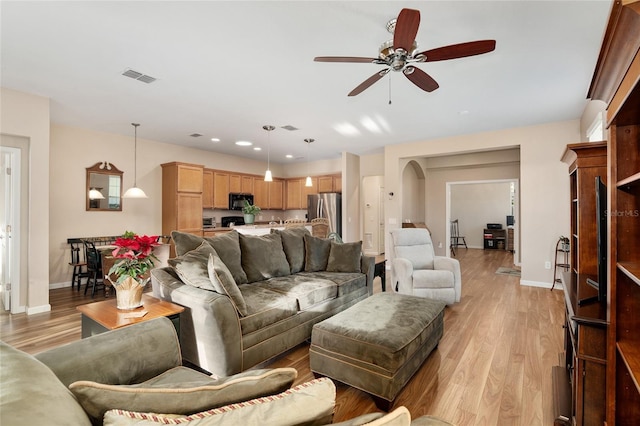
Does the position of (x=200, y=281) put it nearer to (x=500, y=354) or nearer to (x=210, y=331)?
(x=210, y=331)

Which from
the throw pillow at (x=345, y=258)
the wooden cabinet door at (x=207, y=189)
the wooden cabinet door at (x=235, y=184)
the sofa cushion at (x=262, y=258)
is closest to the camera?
the sofa cushion at (x=262, y=258)

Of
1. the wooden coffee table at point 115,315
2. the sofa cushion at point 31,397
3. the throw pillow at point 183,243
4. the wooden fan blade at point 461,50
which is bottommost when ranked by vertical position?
the wooden coffee table at point 115,315

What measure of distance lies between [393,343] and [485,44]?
81.6 inches

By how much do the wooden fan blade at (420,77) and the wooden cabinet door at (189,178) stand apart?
4.85 m

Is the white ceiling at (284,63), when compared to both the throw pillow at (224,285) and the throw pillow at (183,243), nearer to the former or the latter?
the throw pillow at (183,243)

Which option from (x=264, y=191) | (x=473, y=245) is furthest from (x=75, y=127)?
(x=473, y=245)

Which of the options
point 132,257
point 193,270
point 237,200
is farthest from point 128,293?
point 237,200

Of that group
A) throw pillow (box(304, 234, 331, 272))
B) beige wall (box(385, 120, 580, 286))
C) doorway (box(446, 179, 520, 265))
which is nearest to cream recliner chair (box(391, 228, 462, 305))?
throw pillow (box(304, 234, 331, 272))

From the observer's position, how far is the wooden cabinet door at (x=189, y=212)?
19.3 feet

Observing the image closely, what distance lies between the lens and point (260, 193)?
797 centimetres

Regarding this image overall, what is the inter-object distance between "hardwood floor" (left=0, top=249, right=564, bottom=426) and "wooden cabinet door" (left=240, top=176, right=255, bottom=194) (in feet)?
12.8

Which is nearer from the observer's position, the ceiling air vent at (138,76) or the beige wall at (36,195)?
the ceiling air vent at (138,76)

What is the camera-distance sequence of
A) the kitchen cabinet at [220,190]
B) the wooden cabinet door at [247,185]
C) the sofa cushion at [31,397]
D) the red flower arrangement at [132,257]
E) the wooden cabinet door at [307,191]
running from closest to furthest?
1. the sofa cushion at [31,397]
2. the red flower arrangement at [132,257]
3. the kitchen cabinet at [220,190]
4. the wooden cabinet door at [247,185]
5. the wooden cabinet door at [307,191]

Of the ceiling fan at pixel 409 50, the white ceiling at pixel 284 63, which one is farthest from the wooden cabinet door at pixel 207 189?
the ceiling fan at pixel 409 50
